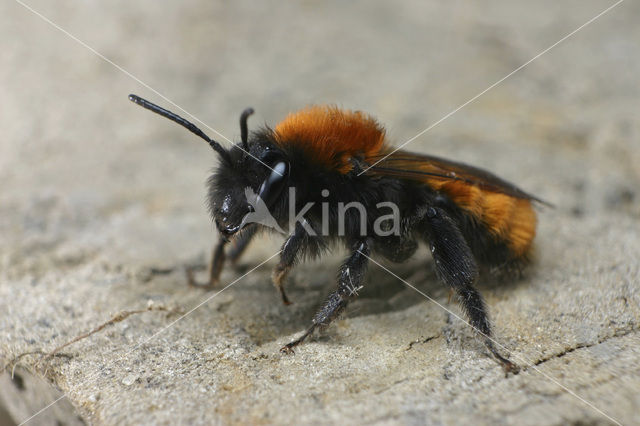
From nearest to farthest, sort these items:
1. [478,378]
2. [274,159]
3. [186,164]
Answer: [478,378] < [274,159] < [186,164]

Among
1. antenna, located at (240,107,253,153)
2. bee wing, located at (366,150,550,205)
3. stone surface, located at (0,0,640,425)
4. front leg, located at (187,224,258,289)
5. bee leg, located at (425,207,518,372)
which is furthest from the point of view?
front leg, located at (187,224,258,289)

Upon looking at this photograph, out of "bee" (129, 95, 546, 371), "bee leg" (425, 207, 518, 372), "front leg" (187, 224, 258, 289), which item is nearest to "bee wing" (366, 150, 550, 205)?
"bee" (129, 95, 546, 371)

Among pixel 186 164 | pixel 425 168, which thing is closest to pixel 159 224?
pixel 186 164

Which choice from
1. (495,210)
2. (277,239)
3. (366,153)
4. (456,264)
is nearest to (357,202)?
(366,153)

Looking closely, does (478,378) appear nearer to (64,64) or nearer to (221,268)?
(221,268)

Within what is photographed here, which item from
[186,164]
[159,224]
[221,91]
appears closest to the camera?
[159,224]

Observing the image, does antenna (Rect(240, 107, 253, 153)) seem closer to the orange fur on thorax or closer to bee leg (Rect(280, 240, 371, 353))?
the orange fur on thorax
